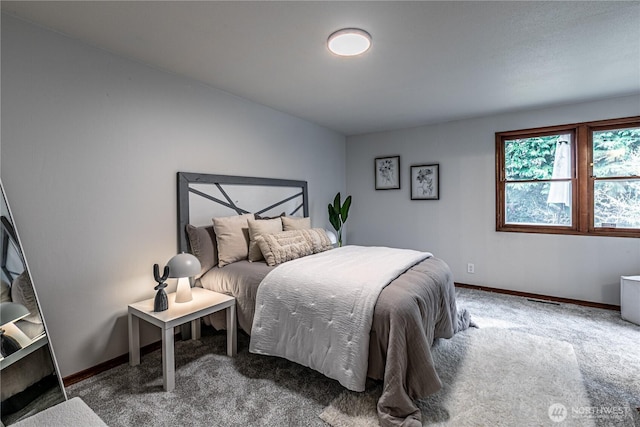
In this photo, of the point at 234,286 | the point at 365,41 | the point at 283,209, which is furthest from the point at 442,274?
the point at 283,209

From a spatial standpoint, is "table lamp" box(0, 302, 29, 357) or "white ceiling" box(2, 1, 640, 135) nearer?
"table lamp" box(0, 302, 29, 357)

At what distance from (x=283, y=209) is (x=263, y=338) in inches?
71.3

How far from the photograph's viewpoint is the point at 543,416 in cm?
159

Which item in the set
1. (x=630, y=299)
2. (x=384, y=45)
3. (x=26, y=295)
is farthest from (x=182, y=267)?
(x=630, y=299)

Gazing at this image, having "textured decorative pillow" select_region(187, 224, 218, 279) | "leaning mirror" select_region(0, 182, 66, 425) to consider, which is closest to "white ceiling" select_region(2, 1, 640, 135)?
"leaning mirror" select_region(0, 182, 66, 425)

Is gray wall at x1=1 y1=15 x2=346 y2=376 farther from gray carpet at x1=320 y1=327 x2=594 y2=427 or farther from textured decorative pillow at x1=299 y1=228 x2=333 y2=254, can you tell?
gray carpet at x1=320 y1=327 x2=594 y2=427

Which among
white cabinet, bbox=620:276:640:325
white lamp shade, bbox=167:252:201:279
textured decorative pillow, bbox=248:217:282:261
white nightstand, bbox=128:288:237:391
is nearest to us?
white nightstand, bbox=128:288:237:391

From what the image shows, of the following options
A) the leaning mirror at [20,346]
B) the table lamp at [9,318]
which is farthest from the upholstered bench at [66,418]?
the table lamp at [9,318]

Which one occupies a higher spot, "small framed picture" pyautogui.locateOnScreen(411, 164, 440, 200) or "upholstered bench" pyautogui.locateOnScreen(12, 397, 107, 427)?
"small framed picture" pyautogui.locateOnScreen(411, 164, 440, 200)

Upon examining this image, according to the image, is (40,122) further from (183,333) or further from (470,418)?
(470,418)

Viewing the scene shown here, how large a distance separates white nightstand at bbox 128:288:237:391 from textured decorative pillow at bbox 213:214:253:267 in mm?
318

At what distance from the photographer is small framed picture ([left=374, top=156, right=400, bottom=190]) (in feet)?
14.3

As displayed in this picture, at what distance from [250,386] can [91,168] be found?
1.80 m

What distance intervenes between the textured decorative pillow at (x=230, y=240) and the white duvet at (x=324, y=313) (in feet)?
1.75
